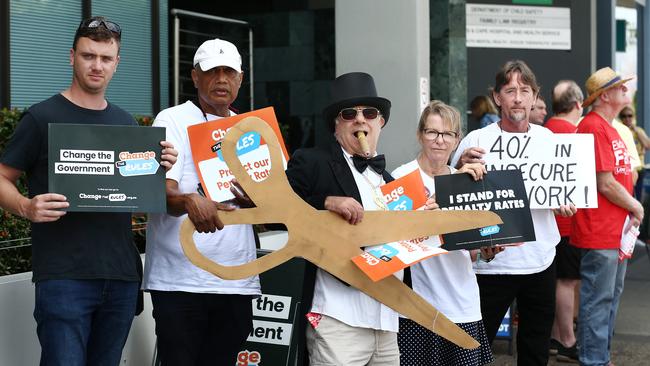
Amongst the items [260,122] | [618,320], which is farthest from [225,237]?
[618,320]

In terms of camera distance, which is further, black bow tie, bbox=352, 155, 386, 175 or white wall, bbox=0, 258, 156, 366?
white wall, bbox=0, 258, 156, 366

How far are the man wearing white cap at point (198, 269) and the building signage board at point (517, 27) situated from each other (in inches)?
339

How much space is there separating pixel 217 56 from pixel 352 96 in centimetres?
67

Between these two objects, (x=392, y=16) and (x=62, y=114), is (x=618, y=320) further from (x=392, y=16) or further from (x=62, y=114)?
(x=62, y=114)

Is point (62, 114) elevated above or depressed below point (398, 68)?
below

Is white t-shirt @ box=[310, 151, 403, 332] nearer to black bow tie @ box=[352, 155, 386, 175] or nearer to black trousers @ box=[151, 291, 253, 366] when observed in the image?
black bow tie @ box=[352, 155, 386, 175]

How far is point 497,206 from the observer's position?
17.0 ft

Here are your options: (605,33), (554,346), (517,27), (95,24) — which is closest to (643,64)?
(605,33)

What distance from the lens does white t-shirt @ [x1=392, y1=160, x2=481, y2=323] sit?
201 inches

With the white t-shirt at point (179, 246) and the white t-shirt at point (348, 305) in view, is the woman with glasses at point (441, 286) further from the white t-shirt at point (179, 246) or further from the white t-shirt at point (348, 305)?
the white t-shirt at point (179, 246)

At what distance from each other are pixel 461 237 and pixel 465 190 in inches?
11.3

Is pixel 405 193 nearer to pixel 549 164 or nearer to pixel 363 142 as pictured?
pixel 363 142

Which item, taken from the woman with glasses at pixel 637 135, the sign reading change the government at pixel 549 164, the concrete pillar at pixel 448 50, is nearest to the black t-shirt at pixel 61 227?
the sign reading change the government at pixel 549 164

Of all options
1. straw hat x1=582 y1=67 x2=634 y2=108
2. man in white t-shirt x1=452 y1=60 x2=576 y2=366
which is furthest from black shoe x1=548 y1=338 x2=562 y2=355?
man in white t-shirt x1=452 y1=60 x2=576 y2=366
